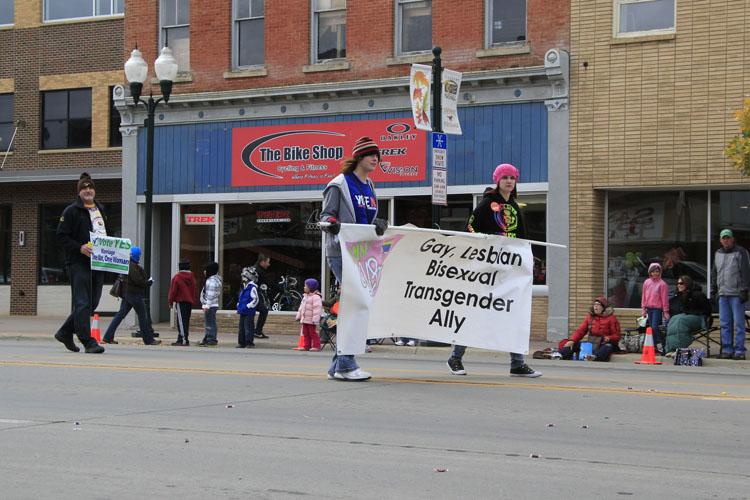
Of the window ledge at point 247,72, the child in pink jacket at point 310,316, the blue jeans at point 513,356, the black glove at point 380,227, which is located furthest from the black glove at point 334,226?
the window ledge at point 247,72

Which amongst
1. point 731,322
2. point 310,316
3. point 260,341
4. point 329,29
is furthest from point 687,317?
point 329,29

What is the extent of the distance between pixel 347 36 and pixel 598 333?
9139 mm

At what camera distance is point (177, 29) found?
24.7m

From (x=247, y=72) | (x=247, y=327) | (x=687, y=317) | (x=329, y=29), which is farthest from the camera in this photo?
(x=247, y=72)

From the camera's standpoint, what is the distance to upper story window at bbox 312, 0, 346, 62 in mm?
22938

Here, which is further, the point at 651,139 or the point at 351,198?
the point at 651,139

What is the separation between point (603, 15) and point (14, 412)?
48.2ft

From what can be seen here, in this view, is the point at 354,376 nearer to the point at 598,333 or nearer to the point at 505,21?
the point at 598,333

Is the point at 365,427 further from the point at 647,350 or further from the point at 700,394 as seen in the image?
the point at 647,350

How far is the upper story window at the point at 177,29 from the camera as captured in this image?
24.6 metres

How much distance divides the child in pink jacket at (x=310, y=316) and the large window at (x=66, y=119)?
13.4 meters

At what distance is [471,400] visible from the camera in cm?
877

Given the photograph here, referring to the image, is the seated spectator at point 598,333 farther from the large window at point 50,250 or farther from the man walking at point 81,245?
the large window at point 50,250

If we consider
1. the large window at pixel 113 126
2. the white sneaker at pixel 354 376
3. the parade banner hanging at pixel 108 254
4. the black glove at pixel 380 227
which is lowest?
the white sneaker at pixel 354 376
